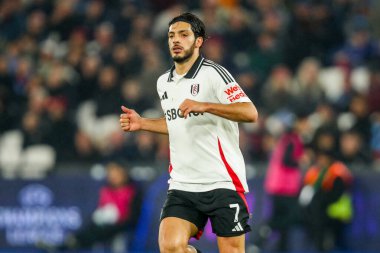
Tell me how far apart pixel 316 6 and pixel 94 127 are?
4.73 meters

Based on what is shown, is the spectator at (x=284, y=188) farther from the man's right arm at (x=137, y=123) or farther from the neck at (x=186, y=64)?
the neck at (x=186, y=64)

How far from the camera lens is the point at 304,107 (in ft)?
47.7

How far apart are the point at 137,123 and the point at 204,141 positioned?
2.04ft

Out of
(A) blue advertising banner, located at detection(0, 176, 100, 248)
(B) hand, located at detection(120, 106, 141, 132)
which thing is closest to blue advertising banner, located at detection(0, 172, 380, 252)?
(A) blue advertising banner, located at detection(0, 176, 100, 248)

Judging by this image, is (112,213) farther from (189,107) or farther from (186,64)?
(189,107)

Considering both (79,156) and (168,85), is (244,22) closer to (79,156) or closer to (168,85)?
(79,156)

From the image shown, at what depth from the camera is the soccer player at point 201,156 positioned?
739cm

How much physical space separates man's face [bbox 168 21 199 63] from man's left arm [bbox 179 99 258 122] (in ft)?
2.04

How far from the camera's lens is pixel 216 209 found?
7449 mm

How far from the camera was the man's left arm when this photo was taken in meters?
6.84

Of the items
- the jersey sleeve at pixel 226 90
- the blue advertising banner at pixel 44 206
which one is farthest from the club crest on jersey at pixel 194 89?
the blue advertising banner at pixel 44 206

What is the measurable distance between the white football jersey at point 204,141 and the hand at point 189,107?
49cm

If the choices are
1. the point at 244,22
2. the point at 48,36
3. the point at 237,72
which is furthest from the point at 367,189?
the point at 48,36

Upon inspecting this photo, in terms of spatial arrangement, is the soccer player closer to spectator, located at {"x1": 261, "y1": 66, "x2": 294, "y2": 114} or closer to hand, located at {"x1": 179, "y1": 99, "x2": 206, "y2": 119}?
hand, located at {"x1": 179, "y1": 99, "x2": 206, "y2": 119}
